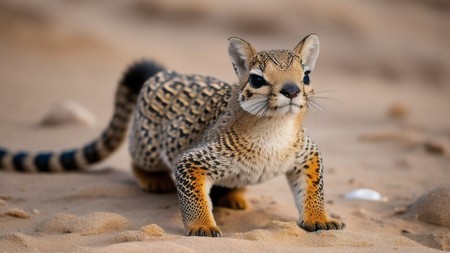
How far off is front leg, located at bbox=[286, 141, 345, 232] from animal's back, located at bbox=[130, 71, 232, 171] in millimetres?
1029

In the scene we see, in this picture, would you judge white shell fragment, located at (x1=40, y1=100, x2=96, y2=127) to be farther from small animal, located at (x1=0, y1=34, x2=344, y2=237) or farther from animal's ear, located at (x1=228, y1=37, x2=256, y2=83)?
animal's ear, located at (x1=228, y1=37, x2=256, y2=83)

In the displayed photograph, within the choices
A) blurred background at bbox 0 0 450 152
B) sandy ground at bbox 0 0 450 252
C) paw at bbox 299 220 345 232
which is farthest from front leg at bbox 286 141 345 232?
blurred background at bbox 0 0 450 152

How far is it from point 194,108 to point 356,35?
1557cm

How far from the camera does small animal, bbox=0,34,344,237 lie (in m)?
6.78

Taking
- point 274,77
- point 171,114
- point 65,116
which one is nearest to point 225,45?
point 65,116

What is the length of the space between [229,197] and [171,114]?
1147 millimetres

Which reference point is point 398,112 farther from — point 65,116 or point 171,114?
point 171,114

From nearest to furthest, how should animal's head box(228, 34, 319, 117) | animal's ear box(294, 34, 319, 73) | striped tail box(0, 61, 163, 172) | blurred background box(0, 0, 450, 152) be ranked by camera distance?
→ animal's head box(228, 34, 319, 117)
animal's ear box(294, 34, 319, 73)
striped tail box(0, 61, 163, 172)
blurred background box(0, 0, 450, 152)

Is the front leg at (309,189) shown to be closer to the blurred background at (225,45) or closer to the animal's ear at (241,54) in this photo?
the animal's ear at (241,54)

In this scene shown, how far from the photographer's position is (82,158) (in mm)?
9969

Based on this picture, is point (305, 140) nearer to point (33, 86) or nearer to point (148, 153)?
point (148, 153)

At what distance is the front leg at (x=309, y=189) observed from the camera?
715cm

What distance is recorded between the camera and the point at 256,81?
6.79 m

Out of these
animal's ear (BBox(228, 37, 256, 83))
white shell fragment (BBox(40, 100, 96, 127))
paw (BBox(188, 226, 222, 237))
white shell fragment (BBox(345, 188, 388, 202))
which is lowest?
paw (BBox(188, 226, 222, 237))
